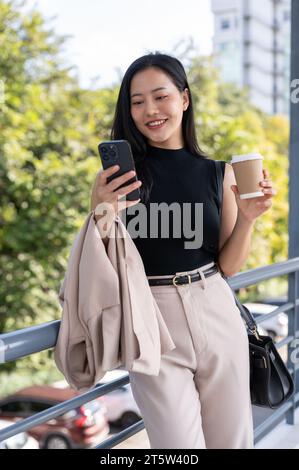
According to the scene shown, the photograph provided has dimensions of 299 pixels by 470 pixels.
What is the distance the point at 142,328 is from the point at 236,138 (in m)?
10.8

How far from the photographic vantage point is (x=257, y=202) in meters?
1.25

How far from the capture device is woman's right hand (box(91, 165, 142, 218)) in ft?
3.49

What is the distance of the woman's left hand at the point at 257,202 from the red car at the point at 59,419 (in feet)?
21.6

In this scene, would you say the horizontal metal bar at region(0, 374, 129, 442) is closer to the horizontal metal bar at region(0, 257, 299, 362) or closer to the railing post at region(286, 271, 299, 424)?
the horizontal metal bar at region(0, 257, 299, 362)

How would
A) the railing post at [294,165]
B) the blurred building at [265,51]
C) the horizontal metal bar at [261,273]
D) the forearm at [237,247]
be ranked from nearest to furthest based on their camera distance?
the forearm at [237,247], the horizontal metal bar at [261,273], the railing post at [294,165], the blurred building at [265,51]

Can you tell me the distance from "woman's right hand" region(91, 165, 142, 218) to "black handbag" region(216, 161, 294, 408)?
413mm

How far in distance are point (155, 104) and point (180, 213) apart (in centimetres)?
24

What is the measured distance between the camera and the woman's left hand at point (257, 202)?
1.22 m

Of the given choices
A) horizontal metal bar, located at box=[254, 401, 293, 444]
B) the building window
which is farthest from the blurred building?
horizontal metal bar, located at box=[254, 401, 293, 444]

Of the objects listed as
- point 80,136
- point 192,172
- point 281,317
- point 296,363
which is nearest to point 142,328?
point 192,172

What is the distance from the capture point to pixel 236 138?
456 inches

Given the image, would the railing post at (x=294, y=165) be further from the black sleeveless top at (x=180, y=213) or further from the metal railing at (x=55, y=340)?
the black sleeveless top at (x=180, y=213)
